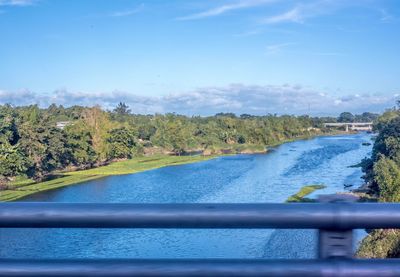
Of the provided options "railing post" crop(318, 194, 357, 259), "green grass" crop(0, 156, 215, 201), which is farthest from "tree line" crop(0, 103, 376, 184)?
"railing post" crop(318, 194, 357, 259)

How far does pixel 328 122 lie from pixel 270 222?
61.9 metres

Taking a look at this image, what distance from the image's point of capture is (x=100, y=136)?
108ft

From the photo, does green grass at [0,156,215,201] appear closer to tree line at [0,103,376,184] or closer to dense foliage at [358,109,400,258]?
tree line at [0,103,376,184]

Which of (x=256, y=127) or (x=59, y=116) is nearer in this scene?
(x=59, y=116)

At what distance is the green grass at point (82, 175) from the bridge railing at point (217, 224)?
13662 mm

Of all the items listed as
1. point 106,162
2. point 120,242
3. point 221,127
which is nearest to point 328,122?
point 221,127

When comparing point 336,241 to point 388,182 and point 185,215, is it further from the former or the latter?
point 388,182

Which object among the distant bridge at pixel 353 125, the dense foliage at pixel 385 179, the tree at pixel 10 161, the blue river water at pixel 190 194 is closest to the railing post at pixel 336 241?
the dense foliage at pixel 385 179

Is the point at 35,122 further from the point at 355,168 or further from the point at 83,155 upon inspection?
the point at 355,168

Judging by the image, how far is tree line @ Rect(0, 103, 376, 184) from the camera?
826 inches

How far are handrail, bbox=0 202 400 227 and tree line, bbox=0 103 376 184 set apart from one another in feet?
58.6

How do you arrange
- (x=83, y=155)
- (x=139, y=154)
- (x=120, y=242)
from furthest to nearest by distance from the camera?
(x=139, y=154) → (x=83, y=155) → (x=120, y=242)

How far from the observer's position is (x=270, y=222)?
156 centimetres

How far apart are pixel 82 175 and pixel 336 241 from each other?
79.7 feet
